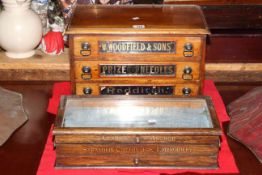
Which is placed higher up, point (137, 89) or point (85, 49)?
point (85, 49)

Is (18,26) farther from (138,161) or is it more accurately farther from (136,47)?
(138,161)

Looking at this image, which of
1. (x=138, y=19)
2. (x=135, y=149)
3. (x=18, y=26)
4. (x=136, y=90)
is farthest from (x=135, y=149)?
(x=18, y=26)

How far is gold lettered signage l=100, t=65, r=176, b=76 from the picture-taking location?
1.96m

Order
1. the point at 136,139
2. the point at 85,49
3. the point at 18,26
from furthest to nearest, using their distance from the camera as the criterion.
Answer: the point at 18,26 < the point at 85,49 < the point at 136,139

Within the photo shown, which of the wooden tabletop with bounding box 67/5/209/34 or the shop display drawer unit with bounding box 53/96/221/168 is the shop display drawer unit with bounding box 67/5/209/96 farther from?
the shop display drawer unit with bounding box 53/96/221/168

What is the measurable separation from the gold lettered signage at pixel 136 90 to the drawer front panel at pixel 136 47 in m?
0.13

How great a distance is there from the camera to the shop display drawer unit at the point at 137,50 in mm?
1892

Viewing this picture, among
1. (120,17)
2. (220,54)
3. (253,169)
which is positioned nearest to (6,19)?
(120,17)

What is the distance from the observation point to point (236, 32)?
87.4 inches

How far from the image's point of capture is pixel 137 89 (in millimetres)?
2006

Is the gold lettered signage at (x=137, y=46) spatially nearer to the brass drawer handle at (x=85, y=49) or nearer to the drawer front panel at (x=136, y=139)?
the brass drawer handle at (x=85, y=49)

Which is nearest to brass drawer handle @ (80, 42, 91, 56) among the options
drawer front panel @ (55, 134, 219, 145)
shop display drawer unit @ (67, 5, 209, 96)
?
shop display drawer unit @ (67, 5, 209, 96)

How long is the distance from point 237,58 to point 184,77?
0.41 meters

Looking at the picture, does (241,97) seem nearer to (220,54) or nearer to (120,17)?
(220,54)
